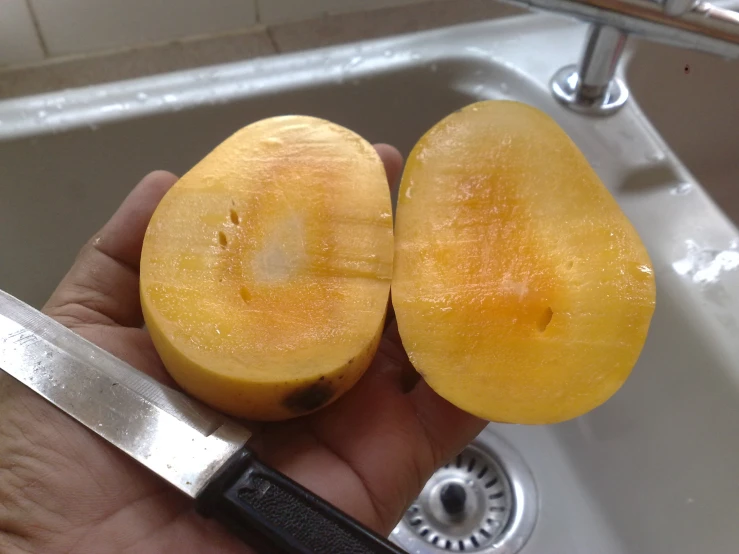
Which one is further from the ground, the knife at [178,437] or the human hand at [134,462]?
the knife at [178,437]

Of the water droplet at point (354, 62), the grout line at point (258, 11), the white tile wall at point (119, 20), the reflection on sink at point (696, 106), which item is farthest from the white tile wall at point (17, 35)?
the reflection on sink at point (696, 106)

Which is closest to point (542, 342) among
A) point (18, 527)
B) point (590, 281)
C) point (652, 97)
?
point (590, 281)

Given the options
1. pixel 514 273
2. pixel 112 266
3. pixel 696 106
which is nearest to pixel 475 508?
pixel 514 273

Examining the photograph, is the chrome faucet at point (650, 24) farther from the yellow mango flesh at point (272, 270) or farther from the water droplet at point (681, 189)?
the yellow mango flesh at point (272, 270)

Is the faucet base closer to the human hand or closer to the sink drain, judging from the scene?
the human hand

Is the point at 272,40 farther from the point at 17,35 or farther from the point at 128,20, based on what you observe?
the point at 17,35

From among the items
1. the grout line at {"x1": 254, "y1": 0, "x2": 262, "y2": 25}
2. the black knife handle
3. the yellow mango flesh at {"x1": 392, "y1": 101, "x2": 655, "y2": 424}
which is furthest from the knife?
the grout line at {"x1": 254, "y1": 0, "x2": 262, "y2": 25}
